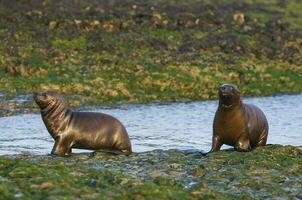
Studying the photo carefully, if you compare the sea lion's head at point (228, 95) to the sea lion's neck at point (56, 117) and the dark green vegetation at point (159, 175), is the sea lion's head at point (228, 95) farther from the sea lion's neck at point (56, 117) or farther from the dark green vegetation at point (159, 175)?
the sea lion's neck at point (56, 117)

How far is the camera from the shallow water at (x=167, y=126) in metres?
19.4

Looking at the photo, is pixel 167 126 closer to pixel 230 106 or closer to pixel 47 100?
pixel 230 106

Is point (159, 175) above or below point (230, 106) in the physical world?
below

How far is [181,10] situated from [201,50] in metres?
8.63

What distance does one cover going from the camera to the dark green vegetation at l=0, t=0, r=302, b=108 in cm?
2916

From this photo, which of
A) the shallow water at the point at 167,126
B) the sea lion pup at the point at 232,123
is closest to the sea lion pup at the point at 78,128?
the sea lion pup at the point at 232,123

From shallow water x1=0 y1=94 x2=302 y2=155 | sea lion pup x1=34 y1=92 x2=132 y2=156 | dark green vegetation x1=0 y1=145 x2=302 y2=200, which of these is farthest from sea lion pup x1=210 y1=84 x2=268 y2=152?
shallow water x1=0 y1=94 x2=302 y2=155

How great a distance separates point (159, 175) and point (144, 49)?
22.6m

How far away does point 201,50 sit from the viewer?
3572 centimetres

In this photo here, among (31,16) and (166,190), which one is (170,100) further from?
(166,190)

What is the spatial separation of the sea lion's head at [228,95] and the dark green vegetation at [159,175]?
0.98 metres

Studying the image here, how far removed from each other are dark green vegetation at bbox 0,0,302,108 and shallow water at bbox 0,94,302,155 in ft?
5.43

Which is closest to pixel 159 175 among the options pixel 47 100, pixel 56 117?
pixel 56 117

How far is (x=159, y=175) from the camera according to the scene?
41.3 ft
